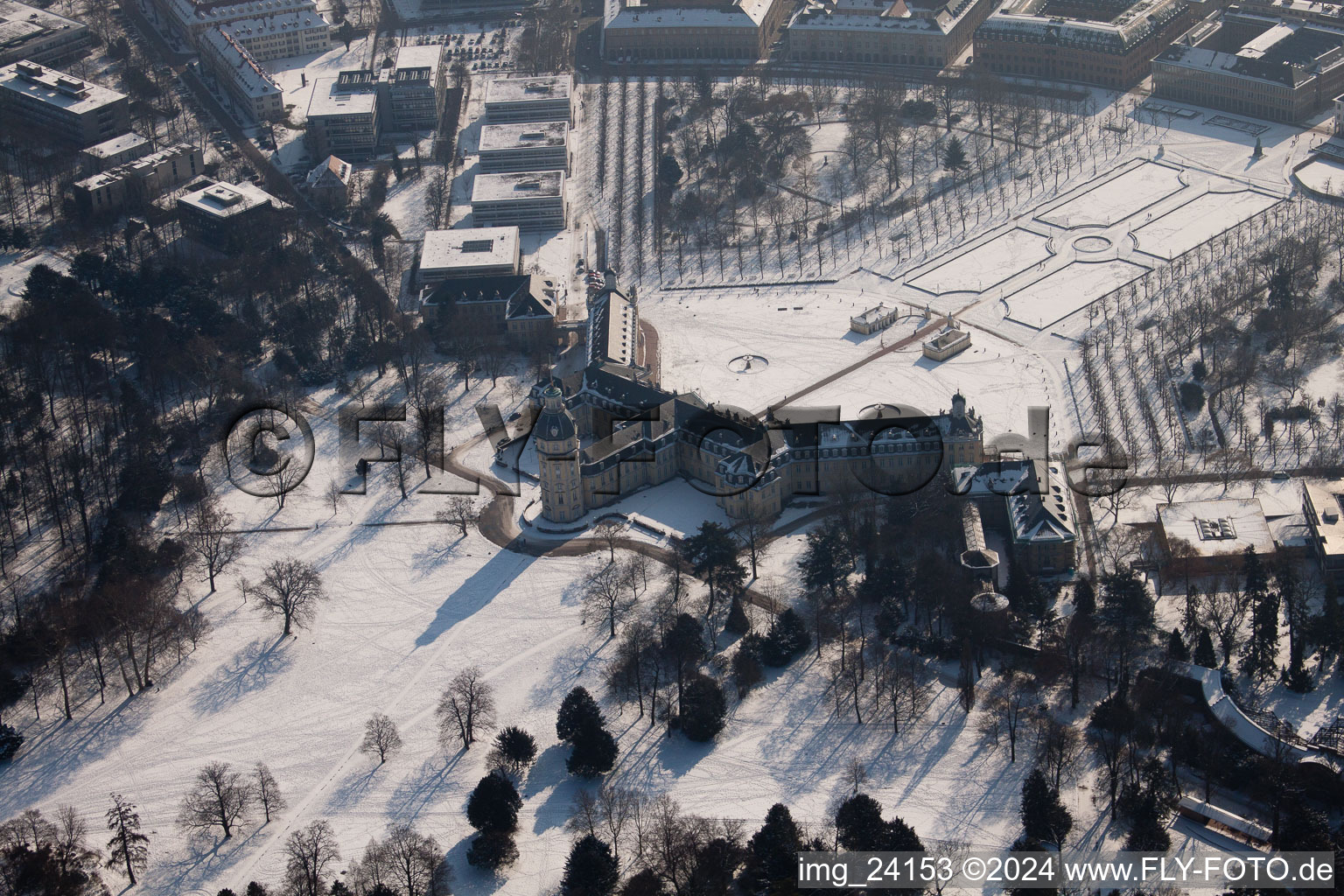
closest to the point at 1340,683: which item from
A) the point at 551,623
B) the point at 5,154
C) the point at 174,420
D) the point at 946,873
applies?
the point at 946,873

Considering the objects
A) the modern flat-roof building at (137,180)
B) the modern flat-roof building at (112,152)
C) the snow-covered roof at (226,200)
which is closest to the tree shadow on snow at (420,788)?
the snow-covered roof at (226,200)

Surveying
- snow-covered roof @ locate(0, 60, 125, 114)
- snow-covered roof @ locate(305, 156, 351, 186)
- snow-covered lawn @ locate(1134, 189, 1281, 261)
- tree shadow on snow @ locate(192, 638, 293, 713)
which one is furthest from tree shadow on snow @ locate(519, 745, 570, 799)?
snow-covered roof @ locate(0, 60, 125, 114)

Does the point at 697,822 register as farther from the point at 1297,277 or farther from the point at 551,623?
the point at 1297,277

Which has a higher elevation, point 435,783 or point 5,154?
point 5,154

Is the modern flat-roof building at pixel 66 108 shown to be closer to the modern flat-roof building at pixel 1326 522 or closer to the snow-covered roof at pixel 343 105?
the snow-covered roof at pixel 343 105

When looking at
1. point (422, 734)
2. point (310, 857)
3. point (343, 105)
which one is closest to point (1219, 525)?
point (422, 734)

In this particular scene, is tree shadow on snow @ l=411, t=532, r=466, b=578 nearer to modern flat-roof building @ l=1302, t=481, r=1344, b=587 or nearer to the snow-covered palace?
the snow-covered palace
